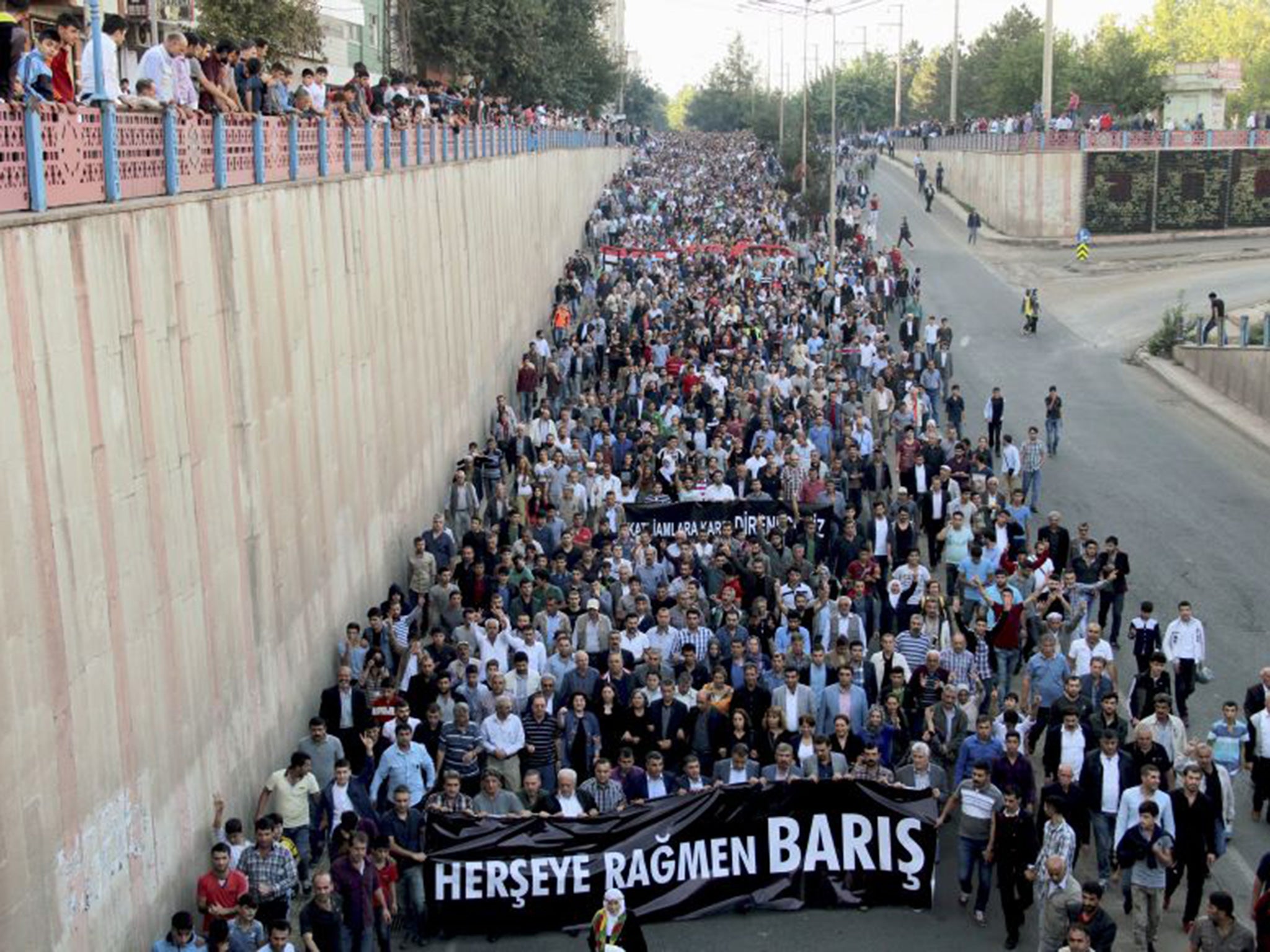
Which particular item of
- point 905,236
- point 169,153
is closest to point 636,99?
point 905,236

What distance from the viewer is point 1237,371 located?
33125mm

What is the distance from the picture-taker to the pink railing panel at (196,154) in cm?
1318

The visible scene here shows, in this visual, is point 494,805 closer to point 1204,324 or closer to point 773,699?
point 773,699

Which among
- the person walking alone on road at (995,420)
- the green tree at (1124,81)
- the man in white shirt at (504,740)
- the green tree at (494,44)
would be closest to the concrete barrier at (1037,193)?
the green tree at (1124,81)

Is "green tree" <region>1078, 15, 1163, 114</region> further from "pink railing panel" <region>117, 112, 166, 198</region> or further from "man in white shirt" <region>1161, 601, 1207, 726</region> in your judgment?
"pink railing panel" <region>117, 112, 166, 198</region>

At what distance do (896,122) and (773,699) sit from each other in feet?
336

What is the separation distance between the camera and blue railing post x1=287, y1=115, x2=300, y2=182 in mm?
16544

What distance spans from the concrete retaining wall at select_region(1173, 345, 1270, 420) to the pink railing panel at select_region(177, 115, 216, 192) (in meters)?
22.9

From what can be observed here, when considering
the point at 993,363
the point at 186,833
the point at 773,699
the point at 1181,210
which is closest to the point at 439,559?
the point at 773,699

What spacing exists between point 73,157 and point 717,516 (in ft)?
35.0

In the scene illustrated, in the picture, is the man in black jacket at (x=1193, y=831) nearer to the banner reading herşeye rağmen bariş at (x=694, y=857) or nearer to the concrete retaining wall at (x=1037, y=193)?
the banner reading herşeye rağmen bariş at (x=694, y=857)

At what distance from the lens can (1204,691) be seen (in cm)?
1697

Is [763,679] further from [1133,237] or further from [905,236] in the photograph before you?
[1133,237]

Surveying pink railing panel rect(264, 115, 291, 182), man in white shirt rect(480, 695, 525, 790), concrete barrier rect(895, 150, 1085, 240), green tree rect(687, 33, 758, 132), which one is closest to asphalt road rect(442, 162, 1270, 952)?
man in white shirt rect(480, 695, 525, 790)
